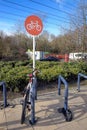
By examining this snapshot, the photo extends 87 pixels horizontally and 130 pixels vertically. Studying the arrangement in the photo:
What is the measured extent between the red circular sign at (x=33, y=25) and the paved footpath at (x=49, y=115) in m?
2.02

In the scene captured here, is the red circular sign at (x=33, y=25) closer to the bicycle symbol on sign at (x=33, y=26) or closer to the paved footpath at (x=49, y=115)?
the bicycle symbol on sign at (x=33, y=26)

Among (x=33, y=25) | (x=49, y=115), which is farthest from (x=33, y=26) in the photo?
(x=49, y=115)

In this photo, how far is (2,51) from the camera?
3019 centimetres

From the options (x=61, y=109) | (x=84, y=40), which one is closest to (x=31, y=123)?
(x=61, y=109)

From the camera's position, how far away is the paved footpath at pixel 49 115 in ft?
12.3

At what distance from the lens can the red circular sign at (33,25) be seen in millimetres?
4957

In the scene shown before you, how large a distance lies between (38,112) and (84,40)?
820cm

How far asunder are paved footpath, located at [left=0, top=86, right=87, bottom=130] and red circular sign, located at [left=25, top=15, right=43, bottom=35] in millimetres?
2015

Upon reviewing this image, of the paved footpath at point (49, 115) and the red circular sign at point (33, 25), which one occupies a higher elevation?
the red circular sign at point (33, 25)

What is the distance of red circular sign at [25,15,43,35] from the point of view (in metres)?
4.96

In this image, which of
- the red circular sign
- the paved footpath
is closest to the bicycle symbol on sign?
the red circular sign

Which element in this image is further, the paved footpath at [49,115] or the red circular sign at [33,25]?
the red circular sign at [33,25]

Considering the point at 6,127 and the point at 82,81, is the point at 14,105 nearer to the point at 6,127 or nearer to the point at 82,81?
the point at 6,127

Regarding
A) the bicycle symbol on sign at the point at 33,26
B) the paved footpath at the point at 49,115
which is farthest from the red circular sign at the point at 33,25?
the paved footpath at the point at 49,115
